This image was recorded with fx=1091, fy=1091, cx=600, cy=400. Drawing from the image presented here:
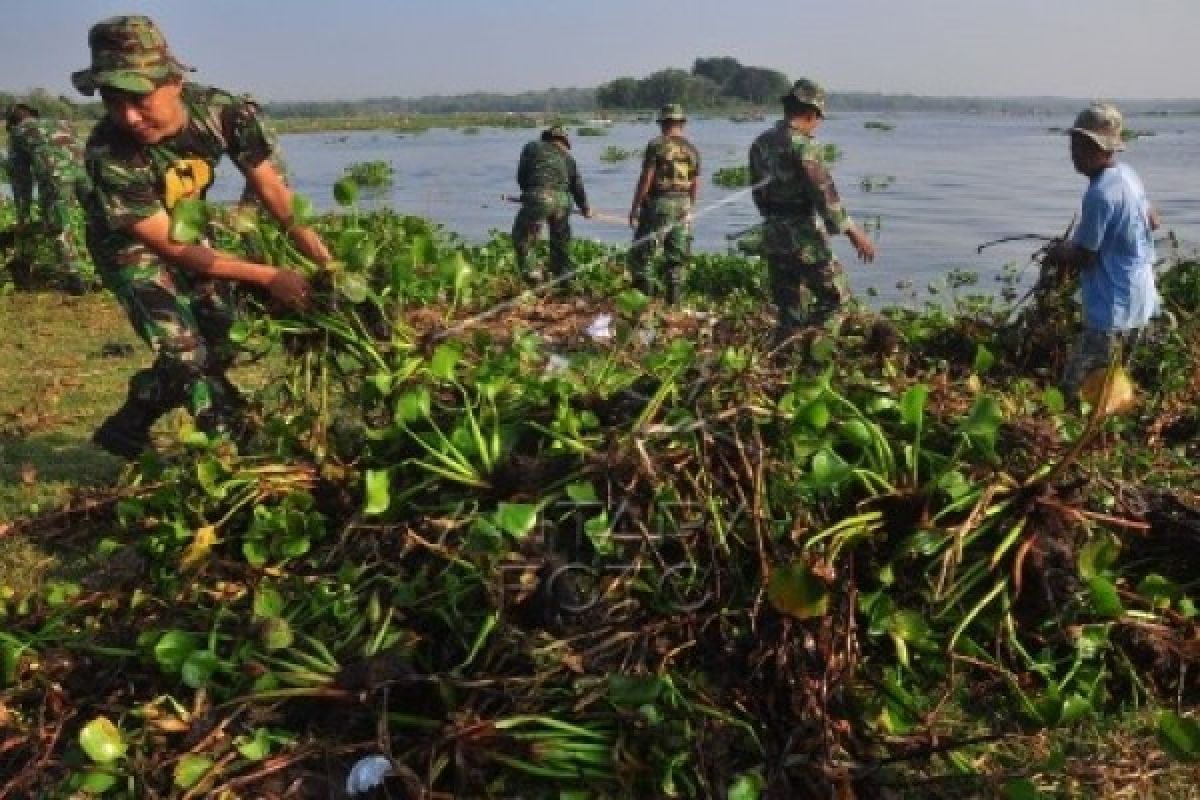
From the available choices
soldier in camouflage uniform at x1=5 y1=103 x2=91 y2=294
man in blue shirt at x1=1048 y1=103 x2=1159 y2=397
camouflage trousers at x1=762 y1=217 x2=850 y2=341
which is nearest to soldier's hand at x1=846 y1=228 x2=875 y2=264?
camouflage trousers at x1=762 y1=217 x2=850 y2=341

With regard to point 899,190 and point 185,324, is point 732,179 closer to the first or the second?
point 899,190

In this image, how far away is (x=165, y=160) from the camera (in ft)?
12.7

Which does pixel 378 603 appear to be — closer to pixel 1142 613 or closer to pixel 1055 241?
pixel 1142 613

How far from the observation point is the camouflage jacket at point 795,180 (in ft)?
21.0

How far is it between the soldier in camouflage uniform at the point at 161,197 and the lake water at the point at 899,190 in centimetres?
339

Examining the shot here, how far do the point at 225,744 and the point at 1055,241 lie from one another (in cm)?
472

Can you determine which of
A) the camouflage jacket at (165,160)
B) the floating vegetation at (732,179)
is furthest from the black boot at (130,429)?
the floating vegetation at (732,179)

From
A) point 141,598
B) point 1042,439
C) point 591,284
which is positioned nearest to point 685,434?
point 1042,439

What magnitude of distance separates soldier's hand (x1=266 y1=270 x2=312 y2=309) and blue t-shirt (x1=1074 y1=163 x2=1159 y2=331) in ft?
11.4

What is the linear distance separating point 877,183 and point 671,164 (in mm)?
14779

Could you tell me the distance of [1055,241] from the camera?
5523 mm

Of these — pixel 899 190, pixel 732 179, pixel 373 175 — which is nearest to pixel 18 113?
pixel 732 179

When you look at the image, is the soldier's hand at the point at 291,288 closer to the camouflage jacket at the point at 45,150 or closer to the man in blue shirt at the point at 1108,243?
the man in blue shirt at the point at 1108,243

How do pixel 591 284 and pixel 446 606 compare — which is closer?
pixel 446 606
